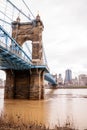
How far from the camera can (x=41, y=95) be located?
3494 cm

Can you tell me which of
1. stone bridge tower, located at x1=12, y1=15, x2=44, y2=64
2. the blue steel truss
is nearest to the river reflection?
the blue steel truss

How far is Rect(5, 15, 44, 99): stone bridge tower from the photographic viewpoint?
34.3 meters

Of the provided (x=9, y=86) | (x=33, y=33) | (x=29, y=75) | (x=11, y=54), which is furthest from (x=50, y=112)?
(x=33, y=33)

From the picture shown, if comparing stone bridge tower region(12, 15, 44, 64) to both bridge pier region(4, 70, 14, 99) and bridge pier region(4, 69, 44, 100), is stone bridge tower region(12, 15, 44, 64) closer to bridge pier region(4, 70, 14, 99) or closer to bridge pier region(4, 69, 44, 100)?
bridge pier region(4, 69, 44, 100)

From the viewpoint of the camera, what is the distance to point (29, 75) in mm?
35344

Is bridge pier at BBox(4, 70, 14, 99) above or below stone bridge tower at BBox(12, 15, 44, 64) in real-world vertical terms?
below

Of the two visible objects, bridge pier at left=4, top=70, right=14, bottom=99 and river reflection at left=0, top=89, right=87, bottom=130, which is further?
bridge pier at left=4, top=70, right=14, bottom=99

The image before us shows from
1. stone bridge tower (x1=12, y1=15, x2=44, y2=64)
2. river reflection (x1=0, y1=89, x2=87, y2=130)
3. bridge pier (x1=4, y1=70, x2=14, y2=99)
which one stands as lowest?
river reflection (x1=0, y1=89, x2=87, y2=130)

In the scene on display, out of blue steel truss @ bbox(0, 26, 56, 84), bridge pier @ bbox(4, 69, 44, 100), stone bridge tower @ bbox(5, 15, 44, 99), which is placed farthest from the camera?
stone bridge tower @ bbox(5, 15, 44, 99)

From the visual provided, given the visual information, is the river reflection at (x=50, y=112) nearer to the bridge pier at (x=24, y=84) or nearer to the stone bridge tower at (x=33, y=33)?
the bridge pier at (x=24, y=84)

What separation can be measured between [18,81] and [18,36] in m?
8.57

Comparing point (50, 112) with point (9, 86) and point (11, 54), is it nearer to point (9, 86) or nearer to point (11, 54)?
point (11, 54)

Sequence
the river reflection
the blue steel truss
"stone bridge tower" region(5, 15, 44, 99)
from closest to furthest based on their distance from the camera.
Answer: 1. the river reflection
2. the blue steel truss
3. "stone bridge tower" region(5, 15, 44, 99)

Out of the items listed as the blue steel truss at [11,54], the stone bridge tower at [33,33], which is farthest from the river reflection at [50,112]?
the stone bridge tower at [33,33]
